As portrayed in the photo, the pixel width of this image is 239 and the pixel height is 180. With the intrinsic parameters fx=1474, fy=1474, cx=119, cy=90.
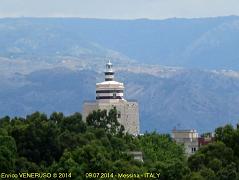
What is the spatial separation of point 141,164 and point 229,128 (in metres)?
12.8

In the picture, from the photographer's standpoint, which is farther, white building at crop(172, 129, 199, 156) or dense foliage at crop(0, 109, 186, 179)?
white building at crop(172, 129, 199, 156)

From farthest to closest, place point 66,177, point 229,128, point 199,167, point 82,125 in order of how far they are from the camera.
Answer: point 82,125 < point 229,128 < point 199,167 < point 66,177

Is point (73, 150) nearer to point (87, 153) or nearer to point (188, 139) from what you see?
point (87, 153)

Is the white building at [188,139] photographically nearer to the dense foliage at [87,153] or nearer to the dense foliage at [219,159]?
the dense foliage at [87,153]

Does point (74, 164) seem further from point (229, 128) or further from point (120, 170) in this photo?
point (229, 128)

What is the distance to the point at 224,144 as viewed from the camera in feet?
286

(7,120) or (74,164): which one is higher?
(7,120)

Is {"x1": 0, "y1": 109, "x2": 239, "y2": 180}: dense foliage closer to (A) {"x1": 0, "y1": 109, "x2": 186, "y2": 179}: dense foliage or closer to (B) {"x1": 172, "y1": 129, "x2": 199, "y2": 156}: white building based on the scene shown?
(A) {"x1": 0, "y1": 109, "x2": 186, "y2": 179}: dense foliage

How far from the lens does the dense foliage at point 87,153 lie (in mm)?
75062

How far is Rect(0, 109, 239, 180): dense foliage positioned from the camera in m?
75.1

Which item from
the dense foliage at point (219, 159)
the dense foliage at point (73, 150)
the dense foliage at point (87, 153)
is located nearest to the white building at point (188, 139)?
the dense foliage at point (73, 150)

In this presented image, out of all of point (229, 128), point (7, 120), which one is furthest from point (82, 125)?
point (229, 128)

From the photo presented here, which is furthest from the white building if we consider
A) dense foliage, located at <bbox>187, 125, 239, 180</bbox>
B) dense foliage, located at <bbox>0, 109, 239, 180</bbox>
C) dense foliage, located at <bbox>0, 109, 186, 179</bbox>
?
dense foliage, located at <bbox>187, 125, 239, 180</bbox>

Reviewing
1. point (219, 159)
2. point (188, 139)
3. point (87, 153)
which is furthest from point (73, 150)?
point (188, 139)
